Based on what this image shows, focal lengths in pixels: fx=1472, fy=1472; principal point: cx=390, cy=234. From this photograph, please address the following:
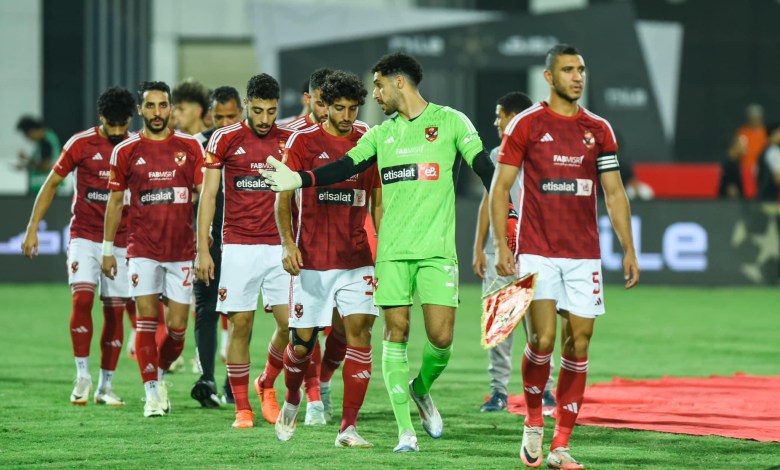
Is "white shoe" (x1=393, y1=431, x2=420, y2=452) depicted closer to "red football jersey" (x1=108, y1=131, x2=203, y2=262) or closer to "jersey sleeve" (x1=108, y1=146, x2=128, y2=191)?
"red football jersey" (x1=108, y1=131, x2=203, y2=262)

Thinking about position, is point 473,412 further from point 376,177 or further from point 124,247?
point 124,247

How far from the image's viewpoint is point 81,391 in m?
10.7

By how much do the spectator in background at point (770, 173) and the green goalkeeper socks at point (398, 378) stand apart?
14.7 m

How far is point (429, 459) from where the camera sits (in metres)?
8.08

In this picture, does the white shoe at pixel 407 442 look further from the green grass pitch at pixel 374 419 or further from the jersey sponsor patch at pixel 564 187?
the jersey sponsor patch at pixel 564 187

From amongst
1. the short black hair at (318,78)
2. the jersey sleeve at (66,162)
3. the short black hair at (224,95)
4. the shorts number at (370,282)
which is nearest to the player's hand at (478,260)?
the shorts number at (370,282)

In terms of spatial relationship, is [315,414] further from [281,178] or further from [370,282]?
[281,178]

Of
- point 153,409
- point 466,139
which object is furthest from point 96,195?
point 466,139

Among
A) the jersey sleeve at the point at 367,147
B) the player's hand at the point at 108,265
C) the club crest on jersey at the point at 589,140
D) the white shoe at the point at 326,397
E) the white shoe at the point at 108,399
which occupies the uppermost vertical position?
the club crest on jersey at the point at 589,140

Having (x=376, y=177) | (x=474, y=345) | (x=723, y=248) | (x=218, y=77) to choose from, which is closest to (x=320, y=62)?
(x=218, y=77)

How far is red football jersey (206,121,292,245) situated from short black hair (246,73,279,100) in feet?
1.01

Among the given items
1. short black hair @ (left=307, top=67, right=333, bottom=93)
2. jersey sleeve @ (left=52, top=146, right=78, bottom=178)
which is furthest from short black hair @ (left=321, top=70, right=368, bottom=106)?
jersey sleeve @ (left=52, top=146, right=78, bottom=178)

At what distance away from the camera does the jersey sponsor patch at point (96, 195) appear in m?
11.1

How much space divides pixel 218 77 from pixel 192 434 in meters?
25.4
